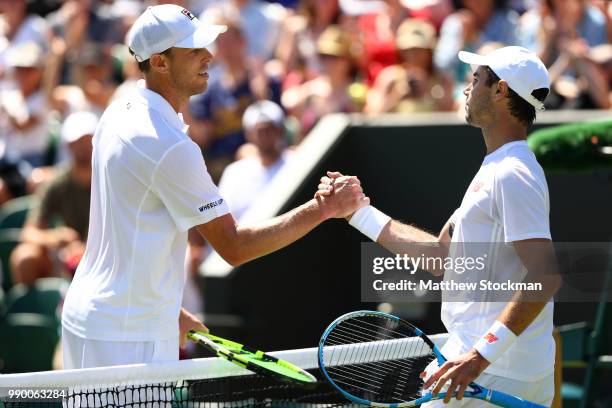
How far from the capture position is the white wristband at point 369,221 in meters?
5.01

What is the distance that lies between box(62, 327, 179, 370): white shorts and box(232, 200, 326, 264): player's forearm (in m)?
0.43

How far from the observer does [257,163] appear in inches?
371

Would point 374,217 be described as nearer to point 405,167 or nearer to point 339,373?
point 339,373

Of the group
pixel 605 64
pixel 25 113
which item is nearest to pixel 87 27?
pixel 25 113

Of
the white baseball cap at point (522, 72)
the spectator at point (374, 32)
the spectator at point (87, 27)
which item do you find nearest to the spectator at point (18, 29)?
the spectator at point (87, 27)

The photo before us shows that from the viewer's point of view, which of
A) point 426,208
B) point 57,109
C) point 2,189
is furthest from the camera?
point 57,109

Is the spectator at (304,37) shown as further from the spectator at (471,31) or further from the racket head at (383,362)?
the racket head at (383,362)

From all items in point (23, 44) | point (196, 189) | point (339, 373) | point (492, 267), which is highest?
point (23, 44)

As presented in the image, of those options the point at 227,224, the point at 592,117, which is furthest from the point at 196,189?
the point at 592,117

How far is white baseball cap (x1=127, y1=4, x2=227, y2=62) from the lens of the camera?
4598 millimetres

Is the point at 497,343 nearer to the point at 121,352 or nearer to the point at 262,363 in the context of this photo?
the point at 262,363

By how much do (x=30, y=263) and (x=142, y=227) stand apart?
5401 mm

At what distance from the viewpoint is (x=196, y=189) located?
442 centimetres

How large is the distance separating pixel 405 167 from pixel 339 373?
4.33 meters
